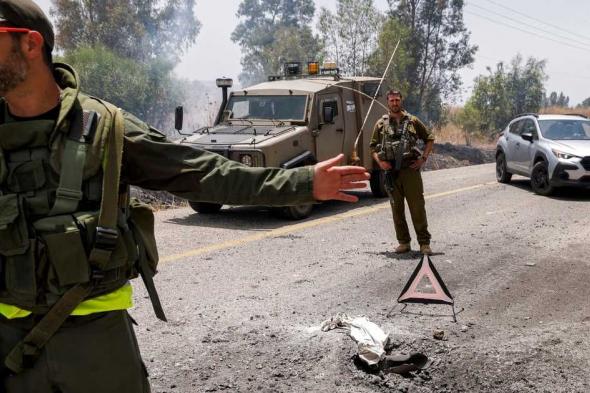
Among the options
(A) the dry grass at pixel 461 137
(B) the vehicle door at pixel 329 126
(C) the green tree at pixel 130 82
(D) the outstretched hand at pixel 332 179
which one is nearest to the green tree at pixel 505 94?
(A) the dry grass at pixel 461 137

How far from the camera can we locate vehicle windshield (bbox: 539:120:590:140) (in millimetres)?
11977

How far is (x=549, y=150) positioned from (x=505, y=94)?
24.2m

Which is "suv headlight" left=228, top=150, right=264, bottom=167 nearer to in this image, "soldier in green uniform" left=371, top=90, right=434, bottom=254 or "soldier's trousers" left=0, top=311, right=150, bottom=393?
"soldier in green uniform" left=371, top=90, right=434, bottom=254

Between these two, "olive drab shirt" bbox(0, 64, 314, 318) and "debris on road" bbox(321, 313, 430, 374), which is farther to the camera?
"debris on road" bbox(321, 313, 430, 374)

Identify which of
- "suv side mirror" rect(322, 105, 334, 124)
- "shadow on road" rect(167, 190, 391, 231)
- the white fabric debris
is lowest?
"shadow on road" rect(167, 190, 391, 231)

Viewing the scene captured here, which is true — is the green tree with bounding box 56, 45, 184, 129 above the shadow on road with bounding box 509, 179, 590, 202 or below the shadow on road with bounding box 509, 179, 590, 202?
above

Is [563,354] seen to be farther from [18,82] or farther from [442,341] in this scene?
[18,82]

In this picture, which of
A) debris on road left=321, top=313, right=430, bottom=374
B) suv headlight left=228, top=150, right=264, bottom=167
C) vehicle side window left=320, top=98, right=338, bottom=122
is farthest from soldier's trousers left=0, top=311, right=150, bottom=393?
vehicle side window left=320, top=98, right=338, bottom=122

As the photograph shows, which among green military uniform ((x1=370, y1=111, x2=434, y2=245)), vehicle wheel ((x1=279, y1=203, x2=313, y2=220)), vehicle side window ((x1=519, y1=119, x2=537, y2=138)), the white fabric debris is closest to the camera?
the white fabric debris

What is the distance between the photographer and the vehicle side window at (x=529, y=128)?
12.3m

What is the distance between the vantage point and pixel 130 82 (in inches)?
1319

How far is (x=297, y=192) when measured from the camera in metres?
2.07

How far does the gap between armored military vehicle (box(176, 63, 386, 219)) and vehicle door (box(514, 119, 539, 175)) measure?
3162mm

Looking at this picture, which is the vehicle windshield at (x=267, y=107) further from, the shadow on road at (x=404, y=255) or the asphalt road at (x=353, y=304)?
the shadow on road at (x=404, y=255)
